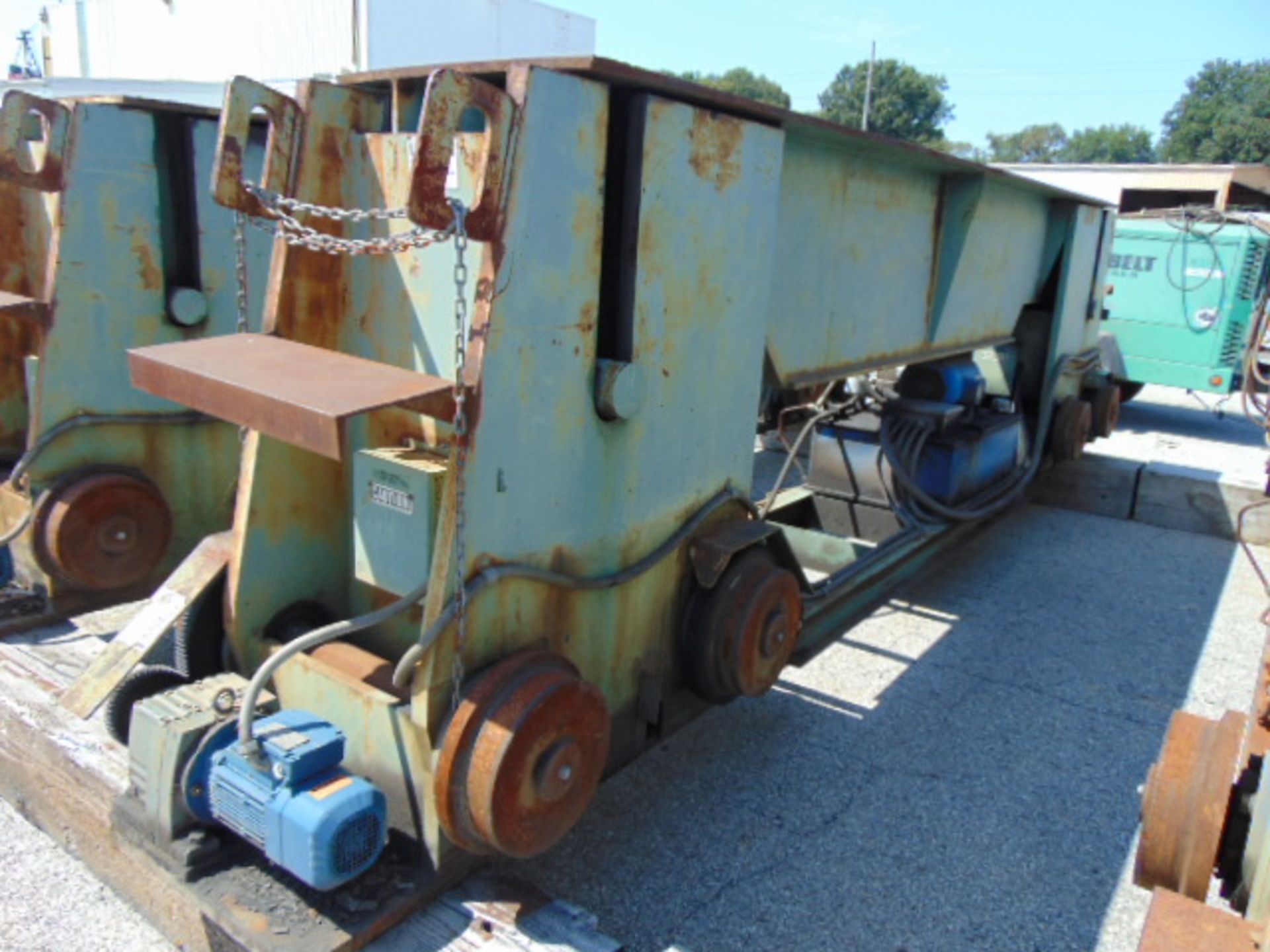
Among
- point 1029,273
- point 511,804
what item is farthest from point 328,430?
point 1029,273

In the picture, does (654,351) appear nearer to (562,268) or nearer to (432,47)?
(562,268)

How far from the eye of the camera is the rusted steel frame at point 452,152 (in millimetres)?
1861

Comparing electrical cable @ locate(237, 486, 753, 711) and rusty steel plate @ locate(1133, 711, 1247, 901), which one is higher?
electrical cable @ locate(237, 486, 753, 711)

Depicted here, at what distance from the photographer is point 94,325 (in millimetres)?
3775

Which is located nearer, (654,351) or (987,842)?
(654,351)

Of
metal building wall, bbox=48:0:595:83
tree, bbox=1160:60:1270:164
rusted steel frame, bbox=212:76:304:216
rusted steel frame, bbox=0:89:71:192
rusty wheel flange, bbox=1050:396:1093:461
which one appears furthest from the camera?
tree, bbox=1160:60:1270:164

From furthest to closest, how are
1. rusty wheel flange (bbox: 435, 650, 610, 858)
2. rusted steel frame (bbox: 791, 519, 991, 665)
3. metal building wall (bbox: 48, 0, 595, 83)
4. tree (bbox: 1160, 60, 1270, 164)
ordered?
tree (bbox: 1160, 60, 1270, 164) → metal building wall (bbox: 48, 0, 595, 83) → rusted steel frame (bbox: 791, 519, 991, 665) → rusty wheel flange (bbox: 435, 650, 610, 858)

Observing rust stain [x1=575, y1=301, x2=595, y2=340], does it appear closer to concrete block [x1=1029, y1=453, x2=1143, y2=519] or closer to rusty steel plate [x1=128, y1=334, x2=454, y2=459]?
rusty steel plate [x1=128, y1=334, x2=454, y2=459]

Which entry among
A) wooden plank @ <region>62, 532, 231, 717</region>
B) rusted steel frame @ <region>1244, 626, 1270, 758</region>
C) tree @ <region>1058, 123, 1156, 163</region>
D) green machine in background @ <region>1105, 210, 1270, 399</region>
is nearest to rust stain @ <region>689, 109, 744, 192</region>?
wooden plank @ <region>62, 532, 231, 717</region>

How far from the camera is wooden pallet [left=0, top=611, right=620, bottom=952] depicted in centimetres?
202

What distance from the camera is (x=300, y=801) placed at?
1.97 metres

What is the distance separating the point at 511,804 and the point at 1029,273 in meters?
4.70

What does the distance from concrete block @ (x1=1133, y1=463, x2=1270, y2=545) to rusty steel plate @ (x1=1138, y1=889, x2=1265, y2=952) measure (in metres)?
5.22

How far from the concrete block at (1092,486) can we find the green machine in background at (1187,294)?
3.05 m
